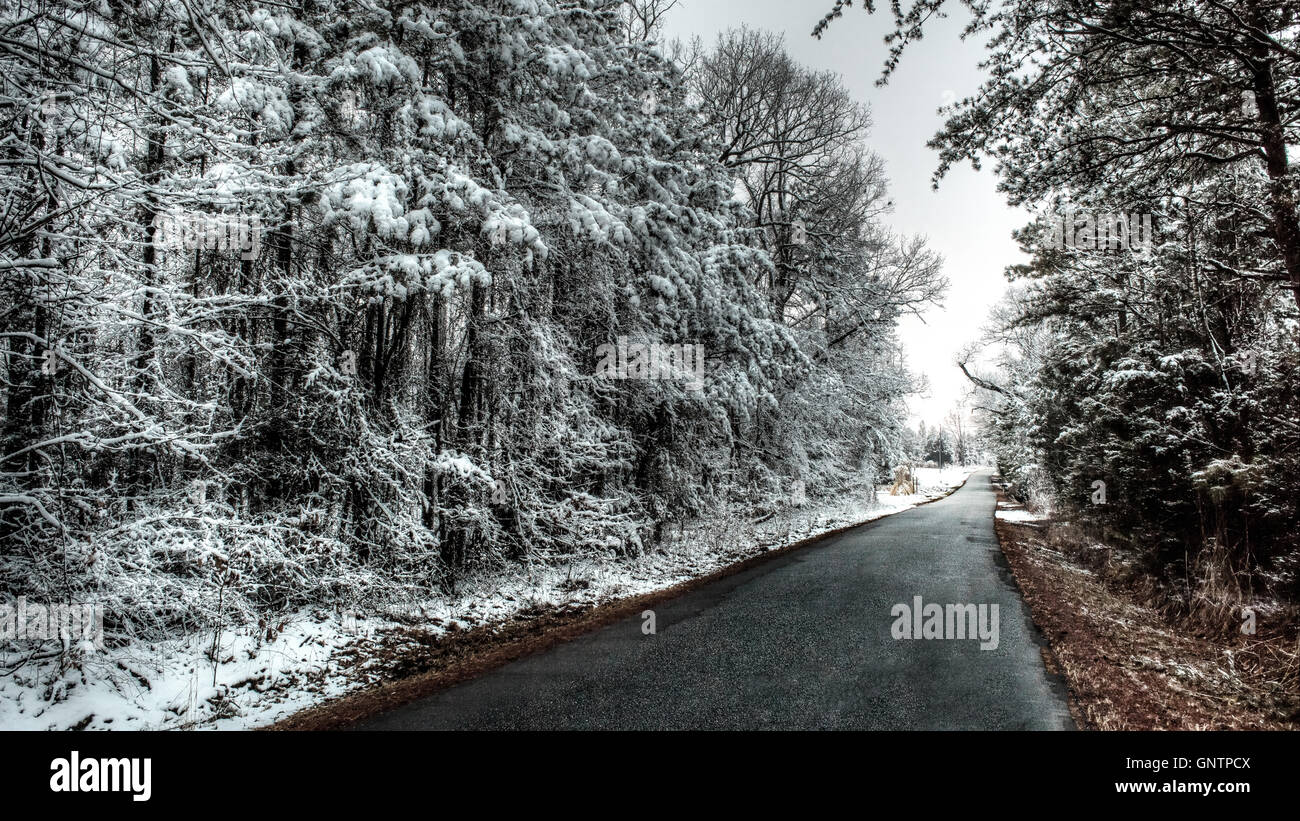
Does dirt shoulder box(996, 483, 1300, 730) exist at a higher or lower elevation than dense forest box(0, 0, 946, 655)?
lower

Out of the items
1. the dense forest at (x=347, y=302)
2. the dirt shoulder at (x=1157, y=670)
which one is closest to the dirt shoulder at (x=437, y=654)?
the dense forest at (x=347, y=302)

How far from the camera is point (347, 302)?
679 centimetres

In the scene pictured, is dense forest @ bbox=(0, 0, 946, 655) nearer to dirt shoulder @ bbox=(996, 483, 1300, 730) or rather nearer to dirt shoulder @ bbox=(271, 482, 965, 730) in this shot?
dirt shoulder @ bbox=(271, 482, 965, 730)

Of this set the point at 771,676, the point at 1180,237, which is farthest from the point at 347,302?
the point at 1180,237

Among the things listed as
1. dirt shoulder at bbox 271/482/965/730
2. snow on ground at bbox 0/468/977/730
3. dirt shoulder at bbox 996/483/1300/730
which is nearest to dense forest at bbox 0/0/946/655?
snow on ground at bbox 0/468/977/730

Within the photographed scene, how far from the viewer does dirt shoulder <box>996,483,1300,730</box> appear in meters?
4.33

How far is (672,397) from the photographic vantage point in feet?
34.1

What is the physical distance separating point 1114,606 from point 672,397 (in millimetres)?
7674

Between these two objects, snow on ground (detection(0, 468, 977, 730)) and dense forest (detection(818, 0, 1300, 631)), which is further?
dense forest (detection(818, 0, 1300, 631))

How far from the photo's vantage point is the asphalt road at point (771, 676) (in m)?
4.00

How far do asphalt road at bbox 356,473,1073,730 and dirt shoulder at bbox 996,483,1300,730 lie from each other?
0.27 m
